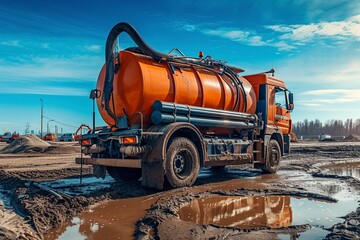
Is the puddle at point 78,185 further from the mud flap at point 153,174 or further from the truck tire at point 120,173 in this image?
the mud flap at point 153,174

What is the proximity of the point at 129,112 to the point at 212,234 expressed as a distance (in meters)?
4.18

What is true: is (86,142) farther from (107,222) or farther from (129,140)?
(107,222)

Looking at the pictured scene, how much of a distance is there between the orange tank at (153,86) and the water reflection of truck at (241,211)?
2647mm

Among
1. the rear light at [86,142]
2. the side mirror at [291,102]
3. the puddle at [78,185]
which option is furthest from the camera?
the side mirror at [291,102]

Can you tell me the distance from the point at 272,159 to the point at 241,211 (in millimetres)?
6125

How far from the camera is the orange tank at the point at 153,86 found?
292 inches

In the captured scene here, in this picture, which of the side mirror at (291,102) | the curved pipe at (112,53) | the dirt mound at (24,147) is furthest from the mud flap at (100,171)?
the dirt mound at (24,147)

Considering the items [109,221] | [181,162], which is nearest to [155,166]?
[181,162]

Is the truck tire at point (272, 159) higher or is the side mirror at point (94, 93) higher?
the side mirror at point (94, 93)

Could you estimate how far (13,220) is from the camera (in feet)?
15.4

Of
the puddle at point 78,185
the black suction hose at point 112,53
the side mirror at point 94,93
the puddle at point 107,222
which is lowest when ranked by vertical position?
the puddle at point 107,222

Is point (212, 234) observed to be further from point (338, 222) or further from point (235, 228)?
point (338, 222)

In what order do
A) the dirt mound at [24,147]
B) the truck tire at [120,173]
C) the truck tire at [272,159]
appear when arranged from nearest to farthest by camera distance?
the truck tire at [120,173]
the truck tire at [272,159]
the dirt mound at [24,147]

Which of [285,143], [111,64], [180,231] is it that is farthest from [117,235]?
[285,143]
